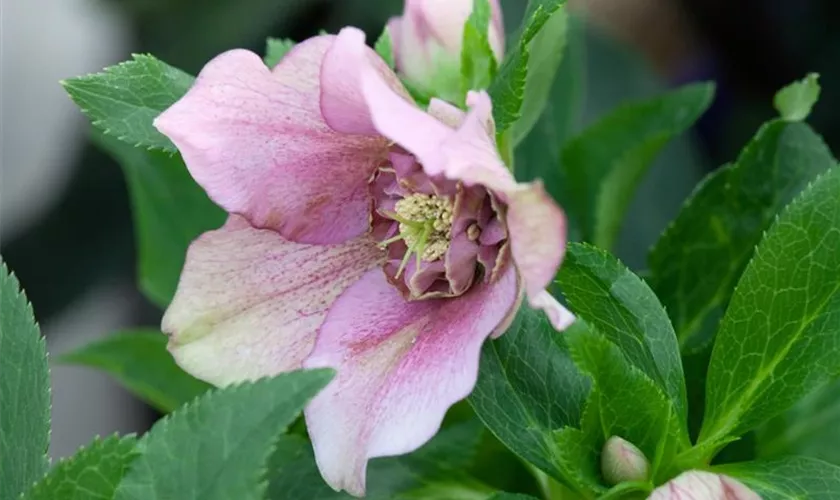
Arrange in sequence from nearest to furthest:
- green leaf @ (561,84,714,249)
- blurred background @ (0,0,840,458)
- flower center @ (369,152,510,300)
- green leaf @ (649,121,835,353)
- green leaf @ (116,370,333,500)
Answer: green leaf @ (116,370,333,500) → flower center @ (369,152,510,300) → green leaf @ (649,121,835,353) → green leaf @ (561,84,714,249) → blurred background @ (0,0,840,458)

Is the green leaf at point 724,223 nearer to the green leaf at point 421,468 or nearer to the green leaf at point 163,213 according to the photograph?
the green leaf at point 421,468

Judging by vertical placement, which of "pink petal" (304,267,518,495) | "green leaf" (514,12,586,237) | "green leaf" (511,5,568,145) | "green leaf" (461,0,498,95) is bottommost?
"green leaf" (514,12,586,237)

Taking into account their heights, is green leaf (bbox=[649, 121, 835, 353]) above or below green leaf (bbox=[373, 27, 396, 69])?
below

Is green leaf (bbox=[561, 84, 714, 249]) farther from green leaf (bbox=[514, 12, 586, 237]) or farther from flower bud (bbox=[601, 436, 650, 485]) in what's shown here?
flower bud (bbox=[601, 436, 650, 485])

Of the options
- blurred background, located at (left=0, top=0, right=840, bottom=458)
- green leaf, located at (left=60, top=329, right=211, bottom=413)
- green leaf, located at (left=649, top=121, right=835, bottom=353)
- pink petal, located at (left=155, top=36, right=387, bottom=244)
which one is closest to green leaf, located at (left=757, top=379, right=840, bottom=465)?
green leaf, located at (left=649, top=121, right=835, bottom=353)

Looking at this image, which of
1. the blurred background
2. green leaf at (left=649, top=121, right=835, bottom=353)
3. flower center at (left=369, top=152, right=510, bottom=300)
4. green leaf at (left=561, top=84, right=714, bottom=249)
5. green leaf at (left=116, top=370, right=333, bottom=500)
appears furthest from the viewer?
the blurred background

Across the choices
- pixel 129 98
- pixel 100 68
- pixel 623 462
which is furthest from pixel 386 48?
pixel 100 68

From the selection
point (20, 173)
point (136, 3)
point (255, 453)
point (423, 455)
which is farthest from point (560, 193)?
point (20, 173)

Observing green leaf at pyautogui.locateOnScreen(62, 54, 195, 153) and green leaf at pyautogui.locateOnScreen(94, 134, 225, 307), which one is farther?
green leaf at pyautogui.locateOnScreen(94, 134, 225, 307)
